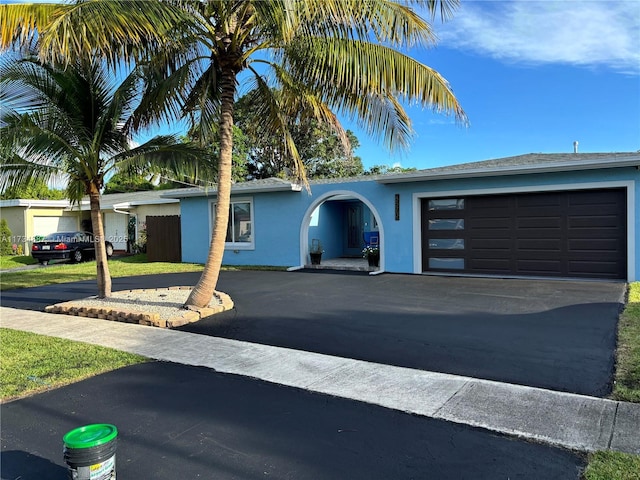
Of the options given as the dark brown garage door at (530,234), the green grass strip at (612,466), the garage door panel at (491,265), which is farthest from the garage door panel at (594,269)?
the green grass strip at (612,466)

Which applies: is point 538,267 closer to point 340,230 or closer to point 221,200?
point 221,200

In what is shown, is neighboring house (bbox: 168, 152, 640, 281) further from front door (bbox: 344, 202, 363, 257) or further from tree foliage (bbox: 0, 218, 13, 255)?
tree foliage (bbox: 0, 218, 13, 255)

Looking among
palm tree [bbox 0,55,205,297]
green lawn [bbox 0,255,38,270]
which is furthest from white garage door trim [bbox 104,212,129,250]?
palm tree [bbox 0,55,205,297]

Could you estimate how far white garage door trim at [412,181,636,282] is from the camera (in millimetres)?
10555

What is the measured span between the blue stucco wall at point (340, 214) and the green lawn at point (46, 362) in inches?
375

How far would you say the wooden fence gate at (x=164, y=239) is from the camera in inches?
763

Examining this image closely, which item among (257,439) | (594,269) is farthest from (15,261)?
(594,269)

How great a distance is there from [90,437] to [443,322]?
5.70 meters

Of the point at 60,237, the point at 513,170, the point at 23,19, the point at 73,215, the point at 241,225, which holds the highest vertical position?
the point at 23,19

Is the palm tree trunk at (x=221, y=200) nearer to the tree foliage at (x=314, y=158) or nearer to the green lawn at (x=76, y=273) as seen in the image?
the green lawn at (x=76, y=273)

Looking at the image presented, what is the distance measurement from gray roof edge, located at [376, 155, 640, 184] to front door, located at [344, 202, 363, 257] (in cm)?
605

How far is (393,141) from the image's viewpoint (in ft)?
28.3

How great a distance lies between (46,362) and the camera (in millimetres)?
5516

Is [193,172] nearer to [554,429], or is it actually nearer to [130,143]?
[130,143]
